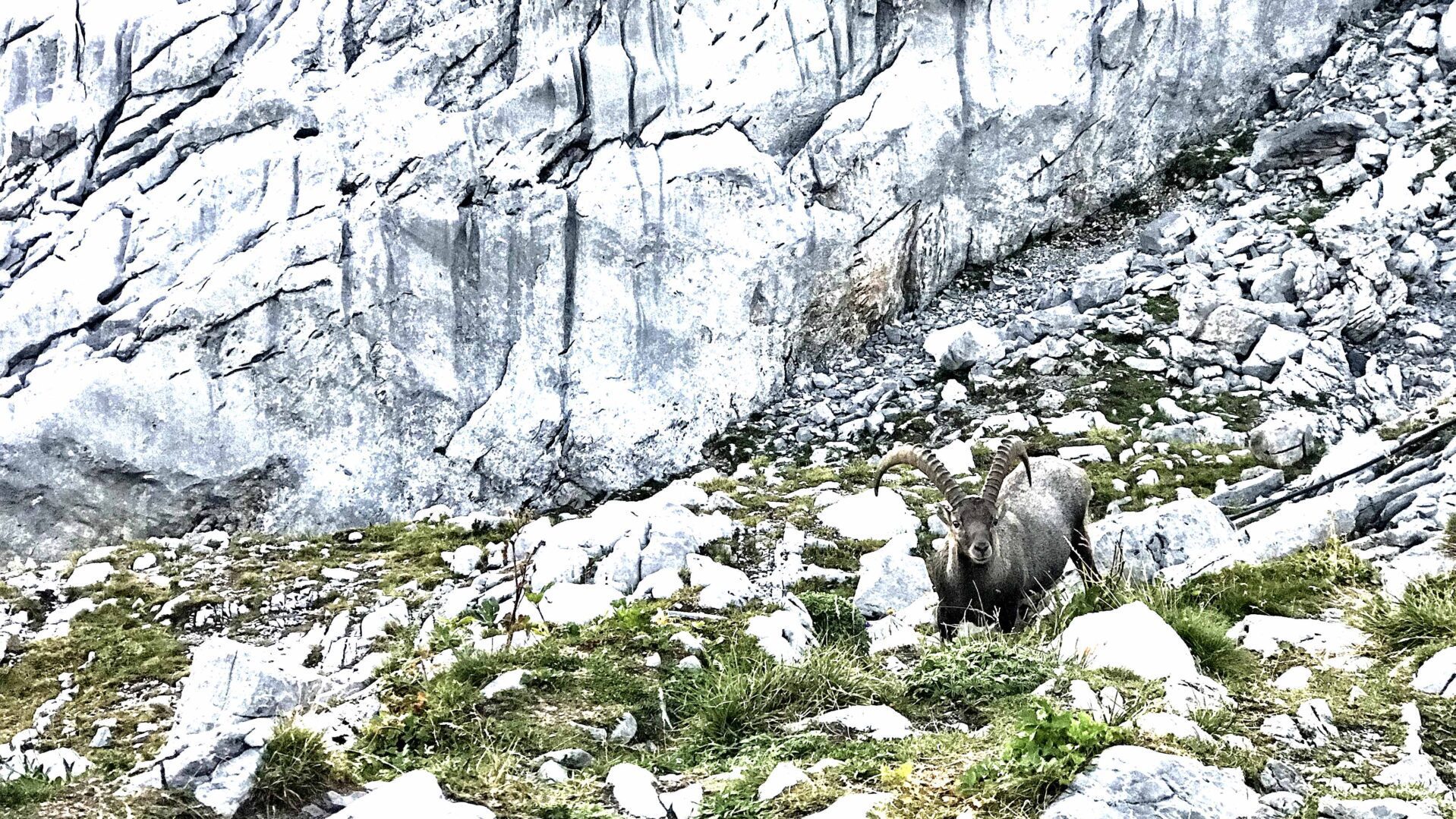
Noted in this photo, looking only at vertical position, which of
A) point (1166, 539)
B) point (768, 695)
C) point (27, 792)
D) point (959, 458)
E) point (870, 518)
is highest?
point (27, 792)

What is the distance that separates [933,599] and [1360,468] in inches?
180

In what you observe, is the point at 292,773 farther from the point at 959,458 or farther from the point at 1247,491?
the point at 1247,491

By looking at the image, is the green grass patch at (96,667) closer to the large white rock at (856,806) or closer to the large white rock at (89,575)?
the large white rock at (89,575)

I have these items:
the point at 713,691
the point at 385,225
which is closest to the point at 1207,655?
the point at 713,691

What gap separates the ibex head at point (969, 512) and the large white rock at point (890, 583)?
122 cm

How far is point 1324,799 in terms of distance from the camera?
468cm

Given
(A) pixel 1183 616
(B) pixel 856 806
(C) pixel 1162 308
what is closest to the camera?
(B) pixel 856 806

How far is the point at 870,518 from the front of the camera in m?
13.8

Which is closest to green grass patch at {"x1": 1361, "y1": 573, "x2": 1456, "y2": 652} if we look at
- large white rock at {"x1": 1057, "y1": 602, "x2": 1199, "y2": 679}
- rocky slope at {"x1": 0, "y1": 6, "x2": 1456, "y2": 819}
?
rocky slope at {"x1": 0, "y1": 6, "x2": 1456, "y2": 819}

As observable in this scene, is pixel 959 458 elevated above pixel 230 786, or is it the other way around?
pixel 230 786

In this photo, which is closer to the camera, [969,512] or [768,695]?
[768,695]

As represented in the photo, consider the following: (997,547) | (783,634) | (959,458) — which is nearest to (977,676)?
(783,634)

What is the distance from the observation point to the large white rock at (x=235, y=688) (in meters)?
7.00

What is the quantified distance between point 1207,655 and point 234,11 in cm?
1981
